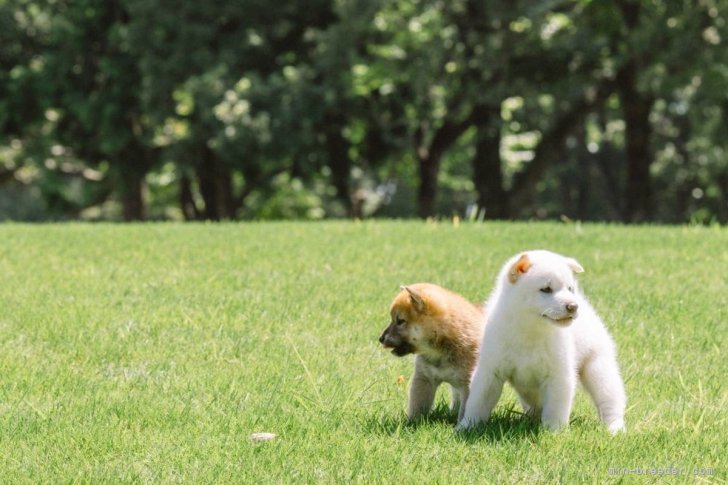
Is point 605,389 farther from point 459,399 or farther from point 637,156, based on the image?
point 637,156

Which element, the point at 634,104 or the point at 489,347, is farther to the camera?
the point at 634,104

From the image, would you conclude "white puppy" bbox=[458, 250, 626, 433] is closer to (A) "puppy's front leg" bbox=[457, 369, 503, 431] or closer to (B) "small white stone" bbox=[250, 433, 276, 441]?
(A) "puppy's front leg" bbox=[457, 369, 503, 431]

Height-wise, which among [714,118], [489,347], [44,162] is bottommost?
[44,162]

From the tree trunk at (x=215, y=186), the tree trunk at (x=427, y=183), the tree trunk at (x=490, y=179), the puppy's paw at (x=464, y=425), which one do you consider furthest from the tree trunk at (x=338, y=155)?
the puppy's paw at (x=464, y=425)

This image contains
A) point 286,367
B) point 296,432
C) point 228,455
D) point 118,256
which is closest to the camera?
point 228,455

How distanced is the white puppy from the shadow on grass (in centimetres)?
8

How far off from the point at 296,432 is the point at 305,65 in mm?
19109

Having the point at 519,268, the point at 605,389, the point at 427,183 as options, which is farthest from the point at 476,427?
the point at 427,183

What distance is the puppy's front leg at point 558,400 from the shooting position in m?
5.24

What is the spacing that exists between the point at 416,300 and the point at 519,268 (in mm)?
708

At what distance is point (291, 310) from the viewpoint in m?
8.32

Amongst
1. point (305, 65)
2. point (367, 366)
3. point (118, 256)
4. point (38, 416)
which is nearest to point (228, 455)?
point (38, 416)

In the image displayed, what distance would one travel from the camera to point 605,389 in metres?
5.57

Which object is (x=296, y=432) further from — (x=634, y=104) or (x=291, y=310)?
(x=634, y=104)
